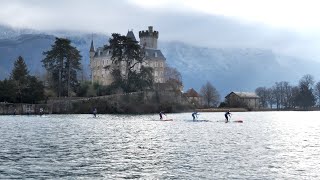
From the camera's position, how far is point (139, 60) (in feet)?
434

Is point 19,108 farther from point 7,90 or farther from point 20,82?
point 20,82

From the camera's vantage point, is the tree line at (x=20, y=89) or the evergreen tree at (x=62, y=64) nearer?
the tree line at (x=20, y=89)

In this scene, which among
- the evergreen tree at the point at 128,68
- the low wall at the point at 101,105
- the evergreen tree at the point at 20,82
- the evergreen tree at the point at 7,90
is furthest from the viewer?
the evergreen tree at the point at 128,68

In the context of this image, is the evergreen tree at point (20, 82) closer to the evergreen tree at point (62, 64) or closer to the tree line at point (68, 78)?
the tree line at point (68, 78)

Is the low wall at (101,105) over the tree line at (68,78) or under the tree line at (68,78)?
under

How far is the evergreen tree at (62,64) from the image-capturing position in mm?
135500

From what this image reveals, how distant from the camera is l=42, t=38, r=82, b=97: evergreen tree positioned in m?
136

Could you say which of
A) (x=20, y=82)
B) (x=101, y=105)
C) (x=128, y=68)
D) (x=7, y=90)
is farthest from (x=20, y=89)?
(x=128, y=68)

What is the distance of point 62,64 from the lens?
138 meters

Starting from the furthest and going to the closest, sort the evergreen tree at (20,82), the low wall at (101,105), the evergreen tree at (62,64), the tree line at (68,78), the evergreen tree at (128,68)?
the evergreen tree at (62,64) < the evergreen tree at (128,68) < the tree line at (68,78) < the evergreen tree at (20,82) < the low wall at (101,105)

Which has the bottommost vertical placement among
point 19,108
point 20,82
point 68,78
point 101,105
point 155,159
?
point 155,159

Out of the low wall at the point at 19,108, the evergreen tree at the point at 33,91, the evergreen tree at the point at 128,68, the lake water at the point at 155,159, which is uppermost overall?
the evergreen tree at the point at 128,68

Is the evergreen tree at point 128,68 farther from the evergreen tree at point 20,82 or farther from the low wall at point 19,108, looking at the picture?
the evergreen tree at point 20,82

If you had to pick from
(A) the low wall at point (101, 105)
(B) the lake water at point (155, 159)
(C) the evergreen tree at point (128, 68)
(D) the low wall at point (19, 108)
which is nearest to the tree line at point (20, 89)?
(D) the low wall at point (19, 108)
